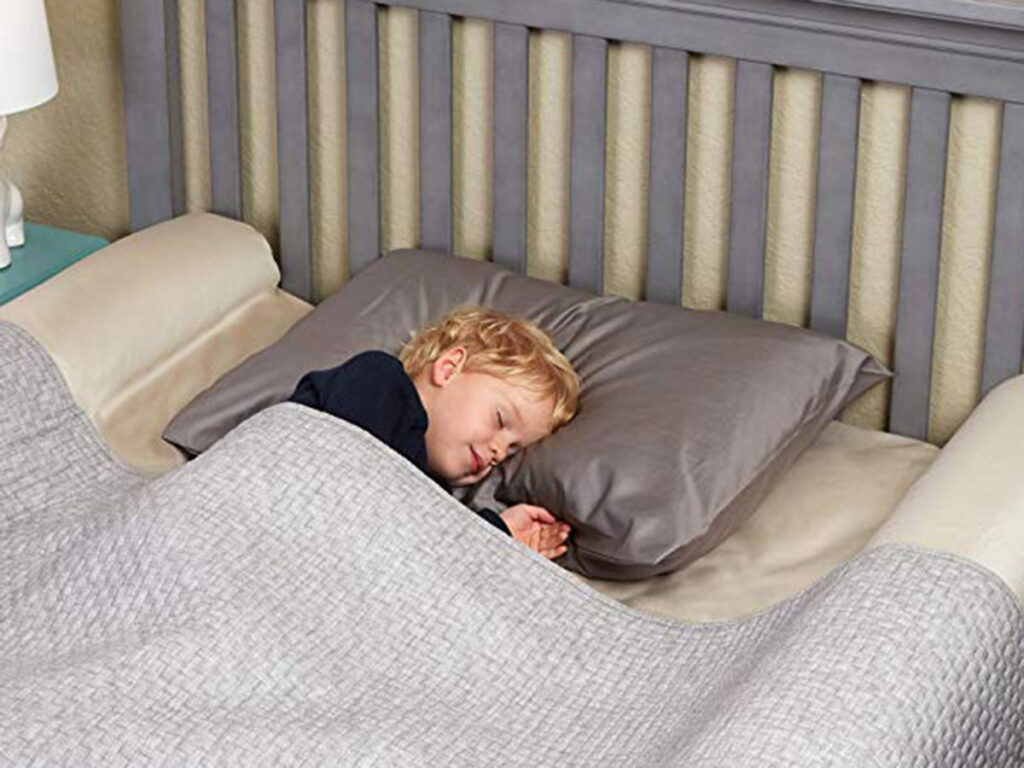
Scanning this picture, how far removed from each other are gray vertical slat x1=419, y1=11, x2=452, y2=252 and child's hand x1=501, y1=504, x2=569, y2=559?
552 millimetres

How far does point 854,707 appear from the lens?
5.26 feet

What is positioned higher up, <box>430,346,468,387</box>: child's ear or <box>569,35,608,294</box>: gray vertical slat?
<box>569,35,608,294</box>: gray vertical slat

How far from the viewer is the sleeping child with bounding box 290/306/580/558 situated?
2084 millimetres

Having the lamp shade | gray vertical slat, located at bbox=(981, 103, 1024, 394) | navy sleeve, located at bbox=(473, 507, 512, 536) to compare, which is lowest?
navy sleeve, located at bbox=(473, 507, 512, 536)

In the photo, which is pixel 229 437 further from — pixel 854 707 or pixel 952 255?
pixel 952 255

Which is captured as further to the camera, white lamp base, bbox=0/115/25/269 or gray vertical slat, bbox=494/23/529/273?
white lamp base, bbox=0/115/25/269

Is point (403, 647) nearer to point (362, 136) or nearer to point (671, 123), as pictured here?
point (671, 123)

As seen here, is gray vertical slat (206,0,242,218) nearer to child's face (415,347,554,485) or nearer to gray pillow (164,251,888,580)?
gray pillow (164,251,888,580)

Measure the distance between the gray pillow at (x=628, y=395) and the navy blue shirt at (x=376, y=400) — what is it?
0.11m

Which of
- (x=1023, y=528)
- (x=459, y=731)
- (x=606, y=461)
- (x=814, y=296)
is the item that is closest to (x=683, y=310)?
(x=814, y=296)

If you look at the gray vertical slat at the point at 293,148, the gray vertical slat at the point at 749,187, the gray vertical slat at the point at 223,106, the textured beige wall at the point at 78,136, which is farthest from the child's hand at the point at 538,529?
the textured beige wall at the point at 78,136

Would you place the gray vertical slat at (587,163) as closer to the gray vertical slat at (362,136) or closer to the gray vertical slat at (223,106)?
the gray vertical slat at (362,136)

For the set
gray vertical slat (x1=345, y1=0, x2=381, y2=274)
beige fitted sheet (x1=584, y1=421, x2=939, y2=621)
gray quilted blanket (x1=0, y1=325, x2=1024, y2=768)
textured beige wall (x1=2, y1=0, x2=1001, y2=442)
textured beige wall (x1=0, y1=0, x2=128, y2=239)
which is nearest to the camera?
gray quilted blanket (x1=0, y1=325, x2=1024, y2=768)

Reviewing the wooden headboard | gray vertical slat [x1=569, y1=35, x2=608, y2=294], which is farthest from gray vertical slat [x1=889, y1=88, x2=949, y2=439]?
gray vertical slat [x1=569, y1=35, x2=608, y2=294]
